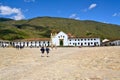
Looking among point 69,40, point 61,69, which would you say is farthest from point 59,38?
point 61,69

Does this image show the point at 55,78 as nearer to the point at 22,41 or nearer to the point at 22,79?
the point at 22,79

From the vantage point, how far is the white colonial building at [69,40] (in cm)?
14788

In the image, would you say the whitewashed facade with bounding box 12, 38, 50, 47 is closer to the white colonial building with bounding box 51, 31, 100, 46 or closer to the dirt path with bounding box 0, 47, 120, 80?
the white colonial building with bounding box 51, 31, 100, 46

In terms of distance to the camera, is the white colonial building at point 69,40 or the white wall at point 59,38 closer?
the white wall at point 59,38

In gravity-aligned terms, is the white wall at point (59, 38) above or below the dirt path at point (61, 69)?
above

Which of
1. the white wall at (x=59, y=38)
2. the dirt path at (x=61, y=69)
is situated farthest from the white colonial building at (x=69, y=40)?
the dirt path at (x=61, y=69)

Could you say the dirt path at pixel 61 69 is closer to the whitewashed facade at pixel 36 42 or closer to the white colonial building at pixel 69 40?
the white colonial building at pixel 69 40

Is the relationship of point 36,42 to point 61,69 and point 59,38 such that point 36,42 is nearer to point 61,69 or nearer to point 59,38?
point 59,38

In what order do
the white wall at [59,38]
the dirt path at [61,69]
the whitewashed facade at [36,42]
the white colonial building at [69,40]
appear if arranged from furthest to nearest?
1. the whitewashed facade at [36,42]
2. the white colonial building at [69,40]
3. the white wall at [59,38]
4. the dirt path at [61,69]

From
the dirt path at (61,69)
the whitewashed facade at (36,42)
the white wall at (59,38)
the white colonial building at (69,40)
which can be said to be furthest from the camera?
the whitewashed facade at (36,42)

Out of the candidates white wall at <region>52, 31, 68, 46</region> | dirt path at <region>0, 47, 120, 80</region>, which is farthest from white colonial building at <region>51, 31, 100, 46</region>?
dirt path at <region>0, 47, 120, 80</region>

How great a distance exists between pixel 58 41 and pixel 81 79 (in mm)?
133836

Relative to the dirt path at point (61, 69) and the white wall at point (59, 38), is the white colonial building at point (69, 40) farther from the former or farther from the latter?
the dirt path at point (61, 69)

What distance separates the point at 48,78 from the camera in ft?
46.3
